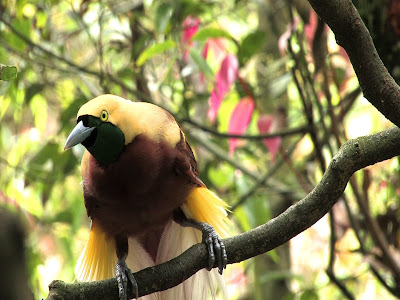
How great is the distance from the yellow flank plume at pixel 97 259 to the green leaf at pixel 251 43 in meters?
0.98

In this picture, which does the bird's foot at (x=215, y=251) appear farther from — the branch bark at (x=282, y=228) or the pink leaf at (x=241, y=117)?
the pink leaf at (x=241, y=117)

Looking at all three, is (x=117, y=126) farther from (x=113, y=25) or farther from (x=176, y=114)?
(x=113, y=25)

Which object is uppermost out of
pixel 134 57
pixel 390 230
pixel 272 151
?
pixel 134 57

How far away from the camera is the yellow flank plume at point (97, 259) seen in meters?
2.25

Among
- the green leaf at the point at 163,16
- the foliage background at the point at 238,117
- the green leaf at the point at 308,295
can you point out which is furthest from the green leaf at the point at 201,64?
the green leaf at the point at 308,295

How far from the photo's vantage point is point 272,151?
9.03 feet

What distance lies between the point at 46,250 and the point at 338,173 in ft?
9.32

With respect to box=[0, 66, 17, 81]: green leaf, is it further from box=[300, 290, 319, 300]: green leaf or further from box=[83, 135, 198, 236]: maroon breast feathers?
box=[300, 290, 319, 300]: green leaf

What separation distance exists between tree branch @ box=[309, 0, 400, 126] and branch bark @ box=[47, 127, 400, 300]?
0.10 metres

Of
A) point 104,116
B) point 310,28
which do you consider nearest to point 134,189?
point 104,116

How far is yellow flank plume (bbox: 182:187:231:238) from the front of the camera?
220cm

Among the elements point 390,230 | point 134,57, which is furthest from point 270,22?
point 390,230

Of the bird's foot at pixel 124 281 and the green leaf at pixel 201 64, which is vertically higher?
the green leaf at pixel 201 64

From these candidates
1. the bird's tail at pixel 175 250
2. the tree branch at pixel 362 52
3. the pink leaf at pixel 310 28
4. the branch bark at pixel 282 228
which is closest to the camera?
the tree branch at pixel 362 52
